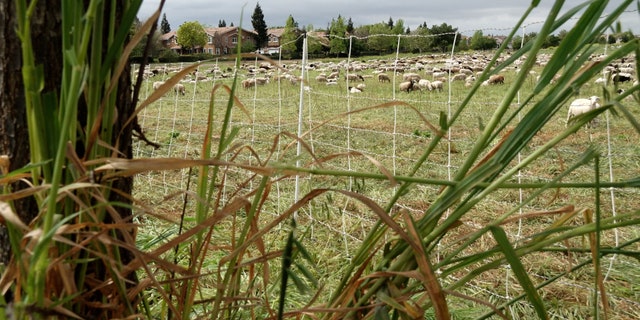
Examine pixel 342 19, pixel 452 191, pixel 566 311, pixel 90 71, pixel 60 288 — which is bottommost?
pixel 566 311

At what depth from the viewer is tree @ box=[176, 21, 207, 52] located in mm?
64438

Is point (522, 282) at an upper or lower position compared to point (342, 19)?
lower

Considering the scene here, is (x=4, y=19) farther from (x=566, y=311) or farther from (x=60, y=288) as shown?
(x=566, y=311)

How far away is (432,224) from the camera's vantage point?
718mm

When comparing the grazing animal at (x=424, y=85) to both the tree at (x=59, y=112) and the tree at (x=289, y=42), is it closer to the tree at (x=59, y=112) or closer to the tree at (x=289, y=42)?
the tree at (x=289, y=42)

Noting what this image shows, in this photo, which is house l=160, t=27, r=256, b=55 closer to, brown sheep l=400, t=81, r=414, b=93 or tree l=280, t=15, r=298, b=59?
tree l=280, t=15, r=298, b=59

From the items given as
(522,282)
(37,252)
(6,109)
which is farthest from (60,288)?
(522,282)

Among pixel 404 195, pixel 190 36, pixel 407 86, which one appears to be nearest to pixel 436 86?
pixel 407 86

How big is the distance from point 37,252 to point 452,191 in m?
0.42

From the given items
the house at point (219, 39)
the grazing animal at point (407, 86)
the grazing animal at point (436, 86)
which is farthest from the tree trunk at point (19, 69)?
the grazing animal at point (407, 86)

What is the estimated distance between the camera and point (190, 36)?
64812 mm

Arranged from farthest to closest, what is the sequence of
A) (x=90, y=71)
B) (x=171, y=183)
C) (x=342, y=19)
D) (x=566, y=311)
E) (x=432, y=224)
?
(x=342, y=19)
(x=171, y=183)
(x=566, y=311)
(x=432, y=224)
(x=90, y=71)

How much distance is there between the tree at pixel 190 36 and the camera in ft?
211

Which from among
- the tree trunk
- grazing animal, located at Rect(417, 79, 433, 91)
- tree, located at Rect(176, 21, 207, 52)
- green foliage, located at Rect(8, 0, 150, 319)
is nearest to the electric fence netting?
green foliage, located at Rect(8, 0, 150, 319)
